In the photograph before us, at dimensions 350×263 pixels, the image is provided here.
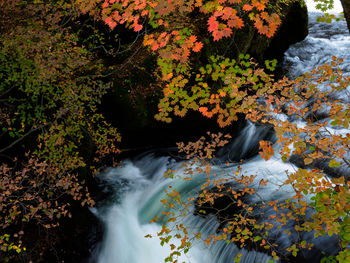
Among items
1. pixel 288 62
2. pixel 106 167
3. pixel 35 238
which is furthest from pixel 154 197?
pixel 288 62

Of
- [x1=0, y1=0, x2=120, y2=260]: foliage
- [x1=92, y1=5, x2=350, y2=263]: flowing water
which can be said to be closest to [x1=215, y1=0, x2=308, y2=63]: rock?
[x1=92, y1=5, x2=350, y2=263]: flowing water

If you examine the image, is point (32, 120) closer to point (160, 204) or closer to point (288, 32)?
point (160, 204)

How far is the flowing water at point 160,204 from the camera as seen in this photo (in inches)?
Answer: 227

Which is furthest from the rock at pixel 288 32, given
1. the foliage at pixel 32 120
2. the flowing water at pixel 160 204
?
the foliage at pixel 32 120

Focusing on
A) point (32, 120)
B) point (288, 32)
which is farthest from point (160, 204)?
point (288, 32)

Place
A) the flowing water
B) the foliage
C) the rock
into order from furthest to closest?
the rock < the flowing water < the foliage

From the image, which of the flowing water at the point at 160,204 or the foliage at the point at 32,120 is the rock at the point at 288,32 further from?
the foliage at the point at 32,120

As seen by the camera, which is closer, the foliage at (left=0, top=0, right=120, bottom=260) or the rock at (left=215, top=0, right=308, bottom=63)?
the foliage at (left=0, top=0, right=120, bottom=260)

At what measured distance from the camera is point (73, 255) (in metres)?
6.54

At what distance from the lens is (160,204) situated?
7.88 metres

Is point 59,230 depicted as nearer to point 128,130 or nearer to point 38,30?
point 128,130

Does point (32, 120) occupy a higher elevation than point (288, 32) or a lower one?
higher

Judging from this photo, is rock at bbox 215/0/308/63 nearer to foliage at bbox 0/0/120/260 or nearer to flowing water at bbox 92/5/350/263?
flowing water at bbox 92/5/350/263

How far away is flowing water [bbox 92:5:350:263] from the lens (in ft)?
18.9
